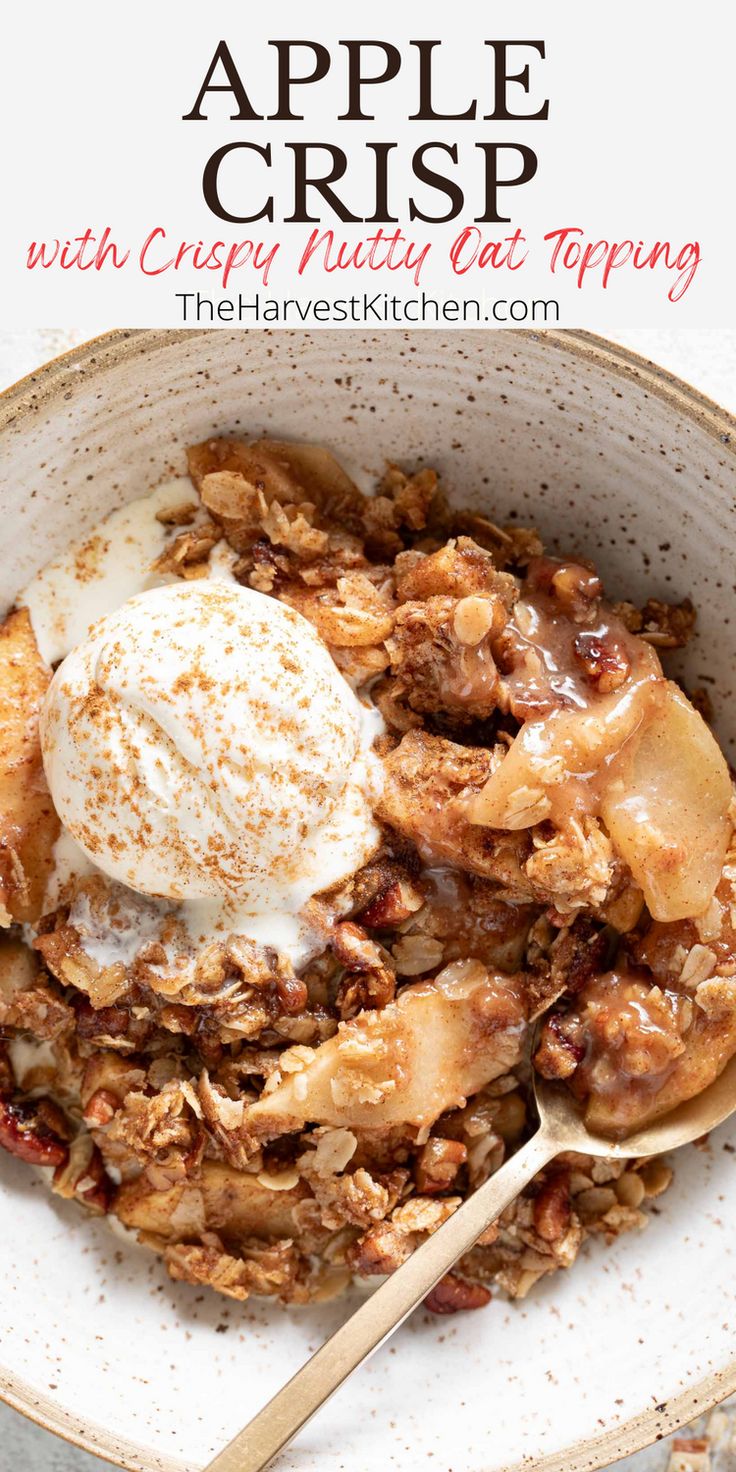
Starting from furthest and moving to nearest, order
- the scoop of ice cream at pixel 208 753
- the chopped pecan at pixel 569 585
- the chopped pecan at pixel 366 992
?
the chopped pecan at pixel 569 585 → the chopped pecan at pixel 366 992 → the scoop of ice cream at pixel 208 753

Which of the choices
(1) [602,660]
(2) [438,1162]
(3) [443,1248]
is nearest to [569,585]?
(1) [602,660]

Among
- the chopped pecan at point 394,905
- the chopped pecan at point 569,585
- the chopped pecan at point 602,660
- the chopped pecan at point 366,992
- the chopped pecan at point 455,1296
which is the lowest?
the chopped pecan at point 455,1296

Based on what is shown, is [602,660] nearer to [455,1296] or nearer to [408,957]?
[408,957]

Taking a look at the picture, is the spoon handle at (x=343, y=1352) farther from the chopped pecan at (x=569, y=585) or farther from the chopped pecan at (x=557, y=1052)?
the chopped pecan at (x=569, y=585)

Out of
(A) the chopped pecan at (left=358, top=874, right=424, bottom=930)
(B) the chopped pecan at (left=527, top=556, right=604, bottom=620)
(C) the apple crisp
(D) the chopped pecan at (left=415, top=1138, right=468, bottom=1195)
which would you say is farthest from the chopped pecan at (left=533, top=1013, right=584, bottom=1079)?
(B) the chopped pecan at (left=527, top=556, right=604, bottom=620)

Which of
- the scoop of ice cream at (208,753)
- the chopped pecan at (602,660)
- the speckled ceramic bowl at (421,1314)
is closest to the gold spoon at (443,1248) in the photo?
the speckled ceramic bowl at (421,1314)

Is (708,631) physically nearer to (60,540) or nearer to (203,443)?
(203,443)

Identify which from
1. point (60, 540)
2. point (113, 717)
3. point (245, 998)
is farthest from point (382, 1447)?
point (60, 540)
